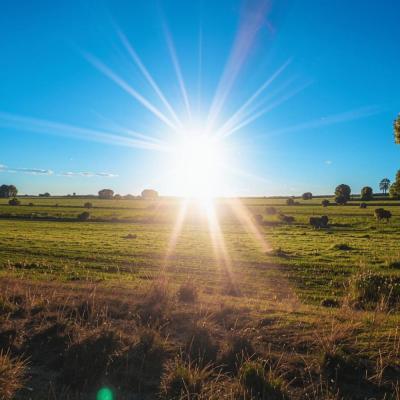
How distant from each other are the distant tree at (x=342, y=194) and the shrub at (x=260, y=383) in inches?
5049

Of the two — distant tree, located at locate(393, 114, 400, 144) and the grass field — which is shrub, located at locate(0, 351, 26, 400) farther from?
distant tree, located at locate(393, 114, 400, 144)

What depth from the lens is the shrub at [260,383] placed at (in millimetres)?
5617

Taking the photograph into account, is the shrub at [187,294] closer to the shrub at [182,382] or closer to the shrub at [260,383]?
the shrub at [182,382]

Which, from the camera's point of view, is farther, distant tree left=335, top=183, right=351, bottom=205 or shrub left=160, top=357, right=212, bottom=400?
distant tree left=335, top=183, right=351, bottom=205

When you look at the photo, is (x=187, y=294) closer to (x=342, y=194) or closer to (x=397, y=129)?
(x=397, y=129)

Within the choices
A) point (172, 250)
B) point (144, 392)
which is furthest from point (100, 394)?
point (172, 250)

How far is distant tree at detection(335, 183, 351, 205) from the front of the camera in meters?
125

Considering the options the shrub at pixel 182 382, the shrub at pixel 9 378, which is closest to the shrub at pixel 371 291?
the shrub at pixel 182 382

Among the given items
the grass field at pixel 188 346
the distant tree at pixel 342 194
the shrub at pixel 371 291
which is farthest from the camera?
the distant tree at pixel 342 194

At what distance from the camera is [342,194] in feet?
421

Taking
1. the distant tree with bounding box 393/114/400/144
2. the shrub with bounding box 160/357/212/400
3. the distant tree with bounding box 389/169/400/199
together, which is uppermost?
the distant tree with bounding box 393/114/400/144

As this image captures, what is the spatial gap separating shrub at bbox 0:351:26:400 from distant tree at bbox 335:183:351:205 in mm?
129753

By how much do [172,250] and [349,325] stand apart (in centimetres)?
2405

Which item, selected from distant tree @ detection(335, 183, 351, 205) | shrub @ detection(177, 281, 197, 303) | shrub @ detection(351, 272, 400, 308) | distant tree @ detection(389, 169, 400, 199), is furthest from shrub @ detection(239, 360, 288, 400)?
distant tree @ detection(335, 183, 351, 205)
